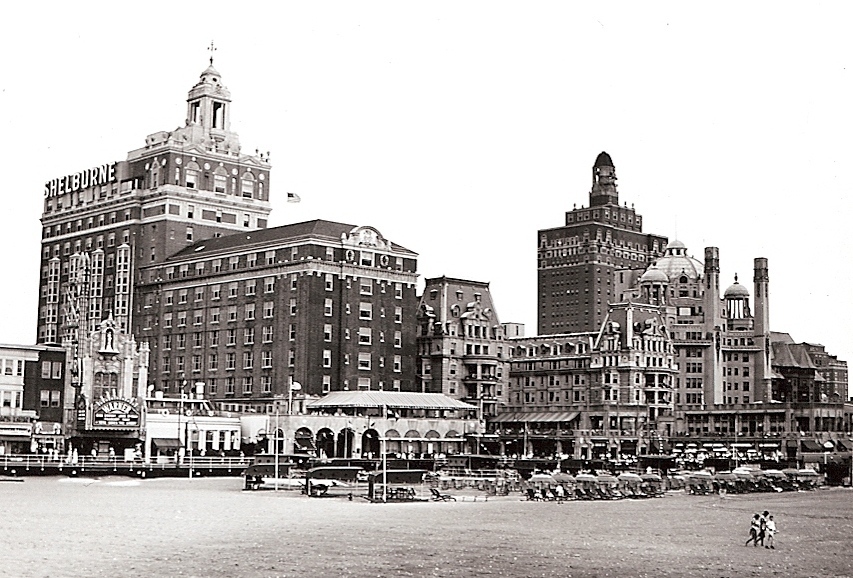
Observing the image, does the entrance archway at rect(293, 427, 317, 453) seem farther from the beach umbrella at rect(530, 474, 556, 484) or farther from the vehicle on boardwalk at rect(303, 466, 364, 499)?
the beach umbrella at rect(530, 474, 556, 484)

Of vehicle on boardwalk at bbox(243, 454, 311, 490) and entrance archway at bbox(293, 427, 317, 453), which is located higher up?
entrance archway at bbox(293, 427, 317, 453)

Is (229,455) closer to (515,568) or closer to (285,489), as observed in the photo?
(285,489)

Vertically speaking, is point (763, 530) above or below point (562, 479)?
below

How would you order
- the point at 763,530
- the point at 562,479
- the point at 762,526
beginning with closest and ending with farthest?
the point at 763,530
the point at 762,526
the point at 562,479

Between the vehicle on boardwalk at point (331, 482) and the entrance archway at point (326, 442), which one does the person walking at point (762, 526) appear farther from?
the entrance archway at point (326, 442)

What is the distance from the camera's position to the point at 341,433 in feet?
645

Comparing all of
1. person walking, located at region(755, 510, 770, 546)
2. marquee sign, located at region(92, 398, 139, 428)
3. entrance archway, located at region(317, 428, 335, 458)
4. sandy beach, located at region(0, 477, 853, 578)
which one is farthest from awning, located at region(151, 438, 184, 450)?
person walking, located at region(755, 510, 770, 546)

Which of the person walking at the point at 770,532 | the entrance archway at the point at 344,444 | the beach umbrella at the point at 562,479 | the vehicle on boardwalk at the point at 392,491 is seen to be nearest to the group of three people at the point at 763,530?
the person walking at the point at 770,532

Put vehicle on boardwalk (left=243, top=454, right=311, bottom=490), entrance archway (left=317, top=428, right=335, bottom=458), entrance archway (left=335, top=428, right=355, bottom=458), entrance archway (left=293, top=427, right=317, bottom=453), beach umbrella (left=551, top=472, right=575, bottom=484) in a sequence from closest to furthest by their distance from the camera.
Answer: beach umbrella (left=551, top=472, right=575, bottom=484), vehicle on boardwalk (left=243, top=454, right=311, bottom=490), entrance archway (left=293, top=427, right=317, bottom=453), entrance archway (left=317, top=428, right=335, bottom=458), entrance archway (left=335, top=428, right=355, bottom=458)

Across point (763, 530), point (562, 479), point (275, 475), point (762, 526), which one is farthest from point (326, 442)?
point (763, 530)

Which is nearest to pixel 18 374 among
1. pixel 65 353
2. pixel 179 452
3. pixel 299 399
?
pixel 65 353

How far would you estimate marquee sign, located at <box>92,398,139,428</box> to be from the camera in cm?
17225

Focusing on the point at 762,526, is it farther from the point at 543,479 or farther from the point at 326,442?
the point at 326,442

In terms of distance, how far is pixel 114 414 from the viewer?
172625 mm
